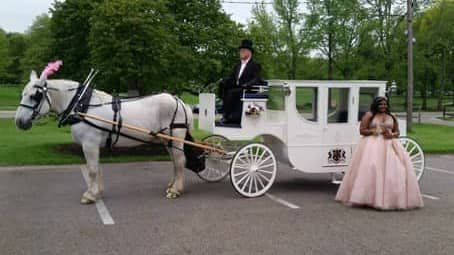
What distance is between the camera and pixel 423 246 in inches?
235

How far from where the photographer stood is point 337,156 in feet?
29.9

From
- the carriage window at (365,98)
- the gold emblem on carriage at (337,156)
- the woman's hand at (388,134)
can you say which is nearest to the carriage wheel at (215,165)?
the gold emblem on carriage at (337,156)

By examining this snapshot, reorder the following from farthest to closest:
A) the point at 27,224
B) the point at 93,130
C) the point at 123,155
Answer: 1. the point at 123,155
2. the point at 93,130
3. the point at 27,224

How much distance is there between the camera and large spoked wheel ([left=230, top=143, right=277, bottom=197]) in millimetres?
8422

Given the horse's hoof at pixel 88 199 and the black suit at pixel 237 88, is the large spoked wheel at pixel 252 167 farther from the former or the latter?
the horse's hoof at pixel 88 199

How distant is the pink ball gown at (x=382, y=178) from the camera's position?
770cm

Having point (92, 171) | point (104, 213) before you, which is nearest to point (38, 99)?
point (92, 171)

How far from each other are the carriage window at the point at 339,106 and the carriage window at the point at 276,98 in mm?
851

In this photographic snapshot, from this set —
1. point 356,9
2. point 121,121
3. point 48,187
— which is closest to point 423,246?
point 121,121

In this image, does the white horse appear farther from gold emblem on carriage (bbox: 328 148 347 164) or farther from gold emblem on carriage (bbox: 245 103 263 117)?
gold emblem on carriage (bbox: 328 148 347 164)

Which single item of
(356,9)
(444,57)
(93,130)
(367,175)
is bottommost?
(367,175)

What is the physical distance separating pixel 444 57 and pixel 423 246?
136 ft

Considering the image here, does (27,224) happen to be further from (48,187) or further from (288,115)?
(288,115)

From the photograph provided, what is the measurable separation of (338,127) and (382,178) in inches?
62.7
